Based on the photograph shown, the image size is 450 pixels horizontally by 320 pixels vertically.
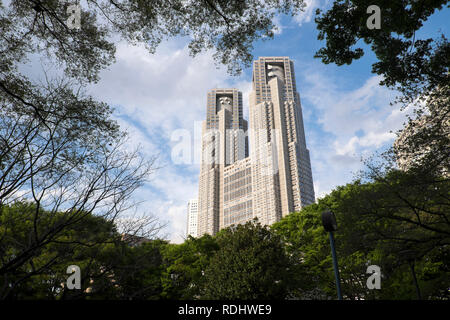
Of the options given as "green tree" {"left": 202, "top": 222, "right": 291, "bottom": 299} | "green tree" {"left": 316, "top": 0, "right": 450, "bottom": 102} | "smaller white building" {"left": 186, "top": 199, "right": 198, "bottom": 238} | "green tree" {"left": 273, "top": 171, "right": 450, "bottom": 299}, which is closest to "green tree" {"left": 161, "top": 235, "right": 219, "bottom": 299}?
"green tree" {"left": 202, "top": 222, "right": 291, "bottom": 299}

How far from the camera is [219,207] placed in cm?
13238

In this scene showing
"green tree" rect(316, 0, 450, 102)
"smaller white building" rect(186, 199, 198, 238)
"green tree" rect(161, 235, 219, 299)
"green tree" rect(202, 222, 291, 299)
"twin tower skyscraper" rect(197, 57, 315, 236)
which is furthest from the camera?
"smaller white building" rect(186, 199, 198, 238)

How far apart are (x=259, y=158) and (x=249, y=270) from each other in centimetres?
11073

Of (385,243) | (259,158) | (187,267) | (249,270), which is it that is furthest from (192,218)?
(385,243)

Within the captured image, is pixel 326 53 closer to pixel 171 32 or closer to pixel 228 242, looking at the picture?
pixel 171 32

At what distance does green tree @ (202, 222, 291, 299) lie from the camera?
16.1 metres

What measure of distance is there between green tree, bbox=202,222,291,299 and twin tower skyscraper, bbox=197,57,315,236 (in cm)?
9113

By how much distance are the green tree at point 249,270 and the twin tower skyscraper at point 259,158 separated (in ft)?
299

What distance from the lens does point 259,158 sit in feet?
414

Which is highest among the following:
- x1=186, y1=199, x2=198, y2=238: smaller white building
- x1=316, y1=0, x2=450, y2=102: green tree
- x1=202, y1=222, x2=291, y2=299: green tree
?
x1=186, y1=199, x2=198, y2=238: smaller white building

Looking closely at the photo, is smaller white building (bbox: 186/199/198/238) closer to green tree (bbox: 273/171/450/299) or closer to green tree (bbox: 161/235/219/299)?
green tree (bbox: 161/235/219/299)

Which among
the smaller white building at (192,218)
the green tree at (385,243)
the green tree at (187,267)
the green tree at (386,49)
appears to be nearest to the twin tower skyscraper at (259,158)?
the smaller white building at (192,218)

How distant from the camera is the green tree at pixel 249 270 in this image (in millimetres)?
16094

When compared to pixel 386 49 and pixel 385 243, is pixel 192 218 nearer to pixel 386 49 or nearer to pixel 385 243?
pixel 385 243
